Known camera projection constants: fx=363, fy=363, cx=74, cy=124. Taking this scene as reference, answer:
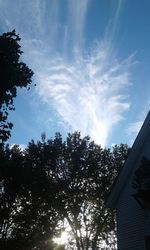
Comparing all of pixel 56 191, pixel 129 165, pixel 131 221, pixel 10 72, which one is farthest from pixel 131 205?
pixel 56 191

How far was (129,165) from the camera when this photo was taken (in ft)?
63.4

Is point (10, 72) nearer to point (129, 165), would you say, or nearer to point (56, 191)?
point (129, 165)

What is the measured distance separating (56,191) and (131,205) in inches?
844

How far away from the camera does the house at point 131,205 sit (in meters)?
→ 16.8

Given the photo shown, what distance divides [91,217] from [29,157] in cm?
1002

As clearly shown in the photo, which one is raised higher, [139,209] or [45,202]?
[45,202]

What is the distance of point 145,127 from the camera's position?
60.4 feet

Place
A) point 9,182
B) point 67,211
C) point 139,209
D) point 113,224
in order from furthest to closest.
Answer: point 113,224 < point 67,211 < point 9,182 < point 139,209

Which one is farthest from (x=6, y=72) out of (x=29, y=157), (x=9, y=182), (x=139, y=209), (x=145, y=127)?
(x=29, y=157)

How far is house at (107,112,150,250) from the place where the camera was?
16.8m

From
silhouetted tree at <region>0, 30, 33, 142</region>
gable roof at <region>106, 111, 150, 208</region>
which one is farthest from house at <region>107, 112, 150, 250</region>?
silhouetted tree at <region>0, 30, 33, 142</region>

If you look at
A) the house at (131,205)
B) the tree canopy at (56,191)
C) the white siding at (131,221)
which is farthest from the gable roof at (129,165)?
the tree canopy at (56,191)

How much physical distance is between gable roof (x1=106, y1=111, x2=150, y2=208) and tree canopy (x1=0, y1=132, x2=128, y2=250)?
56.5 feet

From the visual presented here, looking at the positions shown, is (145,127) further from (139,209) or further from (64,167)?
(64,167)
